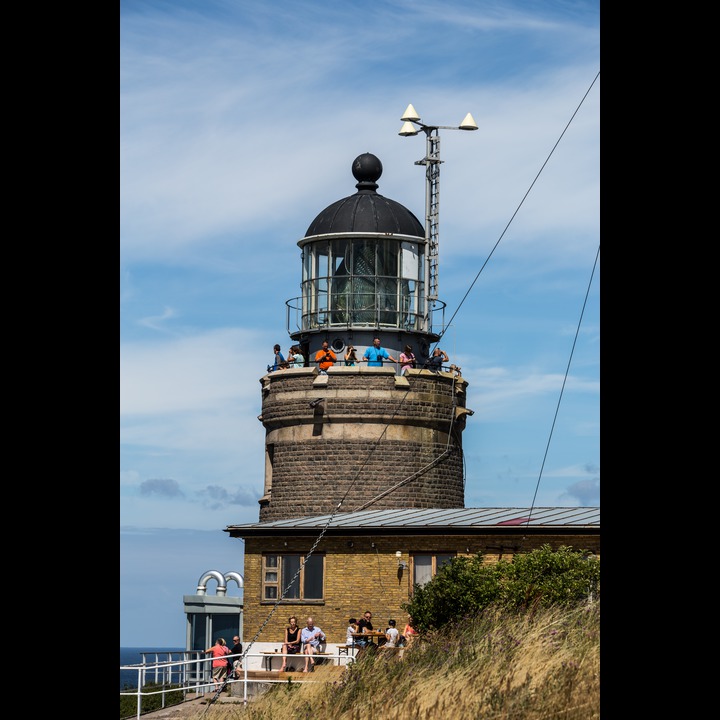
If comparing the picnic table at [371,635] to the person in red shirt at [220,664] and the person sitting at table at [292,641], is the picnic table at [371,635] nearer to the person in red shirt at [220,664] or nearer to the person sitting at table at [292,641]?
the person sitting at table at [292,641]

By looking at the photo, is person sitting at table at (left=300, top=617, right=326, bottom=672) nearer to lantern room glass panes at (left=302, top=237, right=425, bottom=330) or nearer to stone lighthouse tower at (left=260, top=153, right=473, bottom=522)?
stone lighthouse tower at (left=260, top=153, right=473, bottom=522)

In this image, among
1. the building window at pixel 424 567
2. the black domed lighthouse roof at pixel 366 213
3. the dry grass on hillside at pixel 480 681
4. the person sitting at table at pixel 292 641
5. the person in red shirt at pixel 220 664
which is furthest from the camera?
the black domed lighthouse roof at pixel 366 213

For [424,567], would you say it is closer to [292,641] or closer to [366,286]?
[292,641]

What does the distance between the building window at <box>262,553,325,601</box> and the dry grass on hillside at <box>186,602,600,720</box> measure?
13.6 m

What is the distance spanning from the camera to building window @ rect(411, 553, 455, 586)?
2802cm

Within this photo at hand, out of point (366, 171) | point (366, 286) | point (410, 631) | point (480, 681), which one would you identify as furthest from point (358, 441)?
point (480, 681)

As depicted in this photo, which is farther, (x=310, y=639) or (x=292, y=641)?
(x=292, y=641)

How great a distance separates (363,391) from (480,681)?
2258 cm

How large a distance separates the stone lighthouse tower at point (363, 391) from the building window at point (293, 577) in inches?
146

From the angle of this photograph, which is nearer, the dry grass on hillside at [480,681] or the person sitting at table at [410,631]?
the dry grass on hillside at [480,681]

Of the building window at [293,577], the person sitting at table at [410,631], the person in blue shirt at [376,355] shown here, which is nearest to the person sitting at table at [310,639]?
the person sitting at table at [410,631]

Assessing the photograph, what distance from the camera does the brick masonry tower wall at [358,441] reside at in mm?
33375

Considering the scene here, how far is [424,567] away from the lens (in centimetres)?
2814
